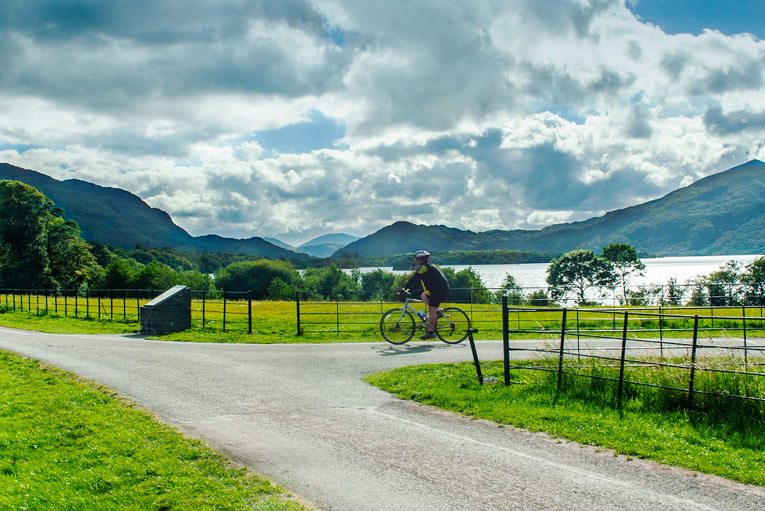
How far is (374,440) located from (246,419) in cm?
222

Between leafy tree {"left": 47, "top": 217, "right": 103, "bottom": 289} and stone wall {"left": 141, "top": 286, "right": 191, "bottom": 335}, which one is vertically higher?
leafy tree {"left": 47, "top": 217, "right": 103, "bottom": 289}

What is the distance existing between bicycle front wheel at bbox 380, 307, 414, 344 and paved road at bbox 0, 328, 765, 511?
13.1 ft

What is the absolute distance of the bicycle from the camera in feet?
52.2

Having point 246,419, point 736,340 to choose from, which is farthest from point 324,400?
point 736,340

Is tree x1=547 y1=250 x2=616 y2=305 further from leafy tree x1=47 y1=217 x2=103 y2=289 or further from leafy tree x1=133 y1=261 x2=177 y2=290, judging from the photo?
leafy tree x1=47 y1=217 x2=103 y2=289

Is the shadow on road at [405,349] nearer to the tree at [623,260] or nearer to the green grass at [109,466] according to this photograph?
the green grass at [109,466]

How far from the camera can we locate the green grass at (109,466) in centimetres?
495

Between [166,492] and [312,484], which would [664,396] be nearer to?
[312,484]

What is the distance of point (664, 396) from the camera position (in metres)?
8.05

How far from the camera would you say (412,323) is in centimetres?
1595

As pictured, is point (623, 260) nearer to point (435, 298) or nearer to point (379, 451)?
point (435, 298)

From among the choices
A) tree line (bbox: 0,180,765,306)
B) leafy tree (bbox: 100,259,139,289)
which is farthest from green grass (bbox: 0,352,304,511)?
leafy tree (bbox: 100,259,139,289)

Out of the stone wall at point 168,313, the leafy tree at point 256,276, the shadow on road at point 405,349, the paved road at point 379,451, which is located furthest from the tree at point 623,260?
the paved road at point 379,451

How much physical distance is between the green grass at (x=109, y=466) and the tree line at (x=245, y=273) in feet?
85.5
